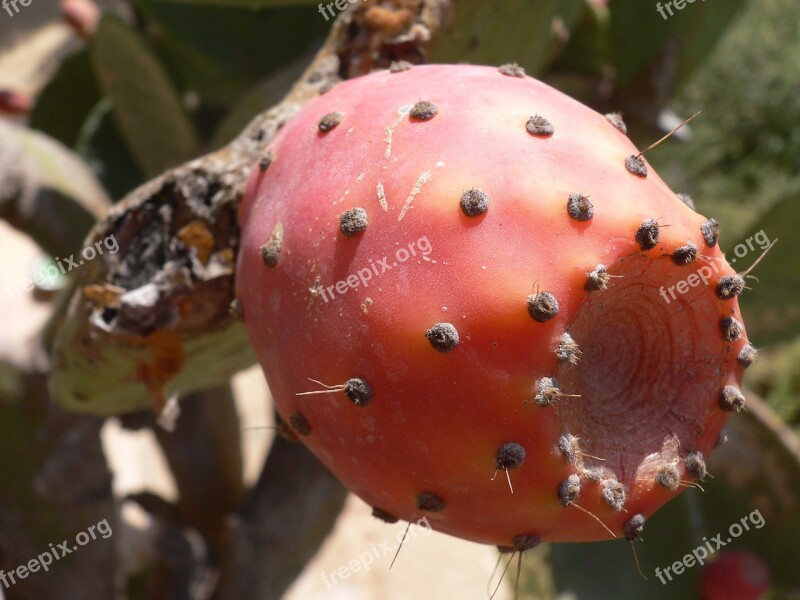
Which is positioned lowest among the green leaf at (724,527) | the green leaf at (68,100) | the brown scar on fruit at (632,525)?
the green leaf at (724,527)

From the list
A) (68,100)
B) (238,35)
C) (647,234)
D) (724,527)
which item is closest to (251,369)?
(238,35)

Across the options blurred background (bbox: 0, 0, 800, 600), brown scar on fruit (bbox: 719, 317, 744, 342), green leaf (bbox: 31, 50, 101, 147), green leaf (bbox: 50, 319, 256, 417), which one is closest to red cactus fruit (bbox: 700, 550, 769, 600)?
blurred background (bbox: 0, 0, 800, 600)

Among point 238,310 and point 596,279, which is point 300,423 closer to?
point 238,310

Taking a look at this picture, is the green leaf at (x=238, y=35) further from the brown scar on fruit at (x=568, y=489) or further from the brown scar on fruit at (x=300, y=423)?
the brown scar on fruit at (x=568, y=489)

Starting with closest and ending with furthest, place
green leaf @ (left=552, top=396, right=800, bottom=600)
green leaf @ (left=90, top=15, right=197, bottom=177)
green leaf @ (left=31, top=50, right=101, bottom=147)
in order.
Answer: green leaf @ (left=552, top=396, right=800, bottom=600), green leaf @ (left=90, top=15, right=197, bottom=177), green leaf @ (left=31, top=50, right=101, bottom=147)

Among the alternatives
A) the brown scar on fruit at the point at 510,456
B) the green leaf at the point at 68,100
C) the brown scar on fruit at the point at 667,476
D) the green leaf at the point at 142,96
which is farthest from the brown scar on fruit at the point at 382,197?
the green leaf at the point at 68,100

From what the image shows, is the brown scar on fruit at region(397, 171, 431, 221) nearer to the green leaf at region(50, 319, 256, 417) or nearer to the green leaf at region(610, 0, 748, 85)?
the green leaf at region(50, 319, 256, 417)
